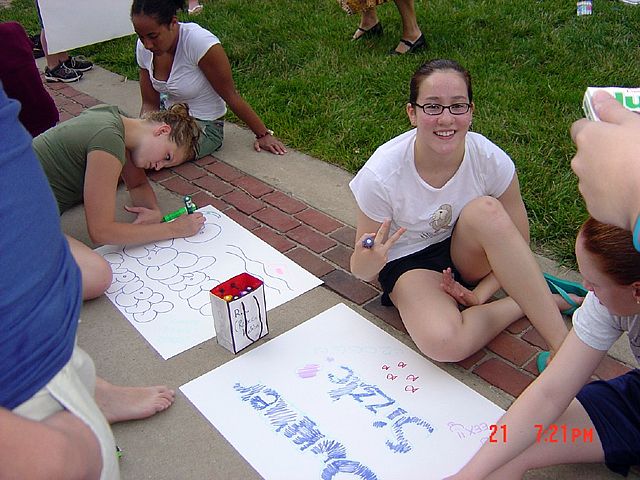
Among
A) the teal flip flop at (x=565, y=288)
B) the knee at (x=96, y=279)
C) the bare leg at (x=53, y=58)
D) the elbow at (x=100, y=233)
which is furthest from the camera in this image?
the bare leg at (x=53, y=58)

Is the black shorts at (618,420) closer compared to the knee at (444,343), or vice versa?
the black shorts at (618,420)

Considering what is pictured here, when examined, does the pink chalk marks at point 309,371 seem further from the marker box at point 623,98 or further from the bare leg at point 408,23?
the bare leg at point 408,23

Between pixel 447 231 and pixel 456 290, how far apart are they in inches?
7.8

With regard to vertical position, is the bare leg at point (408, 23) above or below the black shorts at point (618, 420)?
above

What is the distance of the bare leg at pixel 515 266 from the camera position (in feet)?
6.05

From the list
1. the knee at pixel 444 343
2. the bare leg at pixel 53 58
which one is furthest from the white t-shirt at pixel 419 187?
the bare leg at pixel 53 58

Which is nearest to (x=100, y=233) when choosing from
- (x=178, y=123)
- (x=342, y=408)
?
(x=178, y=123)

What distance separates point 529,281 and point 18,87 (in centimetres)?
210

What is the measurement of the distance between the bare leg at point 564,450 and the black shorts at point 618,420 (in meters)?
0.02

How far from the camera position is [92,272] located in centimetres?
223

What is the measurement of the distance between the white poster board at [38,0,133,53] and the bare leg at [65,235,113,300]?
8.90ft

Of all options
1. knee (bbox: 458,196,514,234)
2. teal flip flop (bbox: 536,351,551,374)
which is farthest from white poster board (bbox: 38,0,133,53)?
teal flip flop (bbox: 536,351,551,374)

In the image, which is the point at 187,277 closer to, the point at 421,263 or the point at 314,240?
the point at 314,240

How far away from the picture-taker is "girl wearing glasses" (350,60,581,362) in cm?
185
